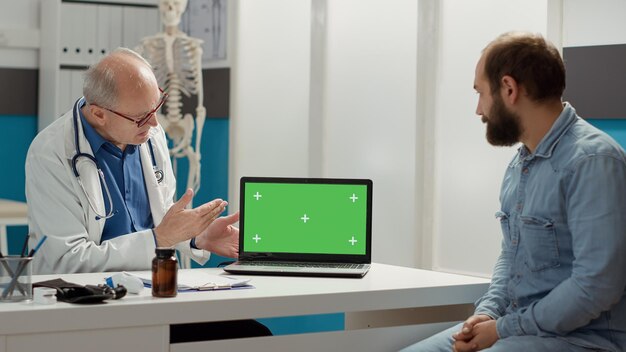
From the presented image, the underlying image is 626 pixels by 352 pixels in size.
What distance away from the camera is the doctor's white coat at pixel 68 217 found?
230cm

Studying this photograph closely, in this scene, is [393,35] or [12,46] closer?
[393,35]

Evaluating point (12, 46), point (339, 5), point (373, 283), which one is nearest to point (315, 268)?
point (373, 283)

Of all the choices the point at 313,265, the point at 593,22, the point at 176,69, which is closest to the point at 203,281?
the point at 313,265

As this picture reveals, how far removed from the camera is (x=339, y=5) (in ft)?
13.6

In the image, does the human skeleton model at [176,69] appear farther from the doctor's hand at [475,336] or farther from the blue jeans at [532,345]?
the blue jeans at [532,345]

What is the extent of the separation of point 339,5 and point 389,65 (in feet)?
1.38

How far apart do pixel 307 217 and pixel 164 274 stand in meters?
0.58

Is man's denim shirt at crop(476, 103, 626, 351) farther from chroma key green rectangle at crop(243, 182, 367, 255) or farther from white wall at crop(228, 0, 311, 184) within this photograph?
white wall at crop(228, 0, 311, 184)

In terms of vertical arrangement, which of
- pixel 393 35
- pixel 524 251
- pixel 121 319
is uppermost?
pixel 393 35

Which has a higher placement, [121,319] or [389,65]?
[389,65]

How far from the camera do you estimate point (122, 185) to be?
2.56 meters

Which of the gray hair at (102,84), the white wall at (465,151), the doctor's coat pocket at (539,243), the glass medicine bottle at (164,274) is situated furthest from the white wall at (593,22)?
the glass medicine bottle at (164,274)

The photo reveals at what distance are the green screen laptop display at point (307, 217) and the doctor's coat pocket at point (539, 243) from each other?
19.6 inches

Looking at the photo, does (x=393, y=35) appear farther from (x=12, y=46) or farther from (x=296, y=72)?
(x=12, y=46)
